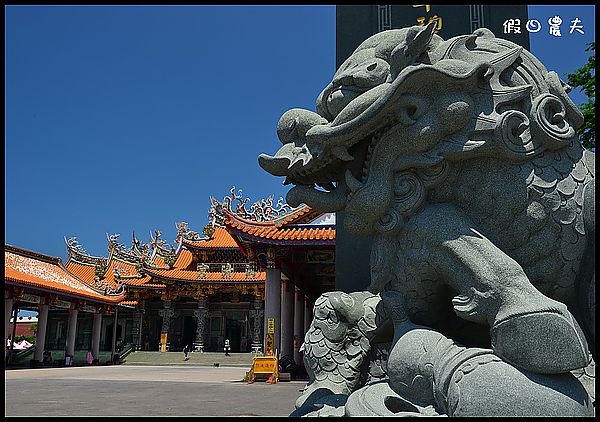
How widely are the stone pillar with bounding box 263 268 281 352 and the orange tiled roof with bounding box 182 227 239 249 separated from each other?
11.5 metres

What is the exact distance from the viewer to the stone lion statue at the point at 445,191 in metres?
1.72

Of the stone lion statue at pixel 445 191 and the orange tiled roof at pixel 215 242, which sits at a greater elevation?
the orange tiled roof at pixel 215 242

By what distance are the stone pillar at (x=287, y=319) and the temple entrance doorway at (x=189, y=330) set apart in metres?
12.9

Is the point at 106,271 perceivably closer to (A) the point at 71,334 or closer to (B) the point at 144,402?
(A) the point at 71,334

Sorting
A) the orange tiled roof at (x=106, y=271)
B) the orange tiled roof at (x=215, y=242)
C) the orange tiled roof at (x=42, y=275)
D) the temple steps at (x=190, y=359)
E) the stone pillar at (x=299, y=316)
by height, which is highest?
the orange tiled roof at (x=215, y=242)

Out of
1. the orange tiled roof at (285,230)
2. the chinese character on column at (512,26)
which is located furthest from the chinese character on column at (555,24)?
the orange tiled roof at (285,230)

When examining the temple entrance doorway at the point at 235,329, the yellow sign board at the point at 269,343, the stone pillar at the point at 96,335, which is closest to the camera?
the yellow sign board at the point at 269,343

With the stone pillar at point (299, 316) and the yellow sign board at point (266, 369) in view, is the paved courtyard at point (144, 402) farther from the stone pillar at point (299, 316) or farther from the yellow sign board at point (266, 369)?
the stone pillar at point (299, 316)

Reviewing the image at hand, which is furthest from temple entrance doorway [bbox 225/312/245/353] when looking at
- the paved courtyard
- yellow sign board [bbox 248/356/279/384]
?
the paved courtyard

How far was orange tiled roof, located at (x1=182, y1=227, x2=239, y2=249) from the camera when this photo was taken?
25030 millimetres

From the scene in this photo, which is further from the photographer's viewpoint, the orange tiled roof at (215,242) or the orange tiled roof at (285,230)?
the orange tiled roof at (215,242)

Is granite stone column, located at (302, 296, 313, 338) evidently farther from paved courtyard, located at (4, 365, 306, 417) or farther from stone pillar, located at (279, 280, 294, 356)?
paved courtyard, located at (4, 365, 306, 417)

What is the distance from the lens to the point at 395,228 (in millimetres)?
1931

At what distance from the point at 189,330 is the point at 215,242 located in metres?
5.13
